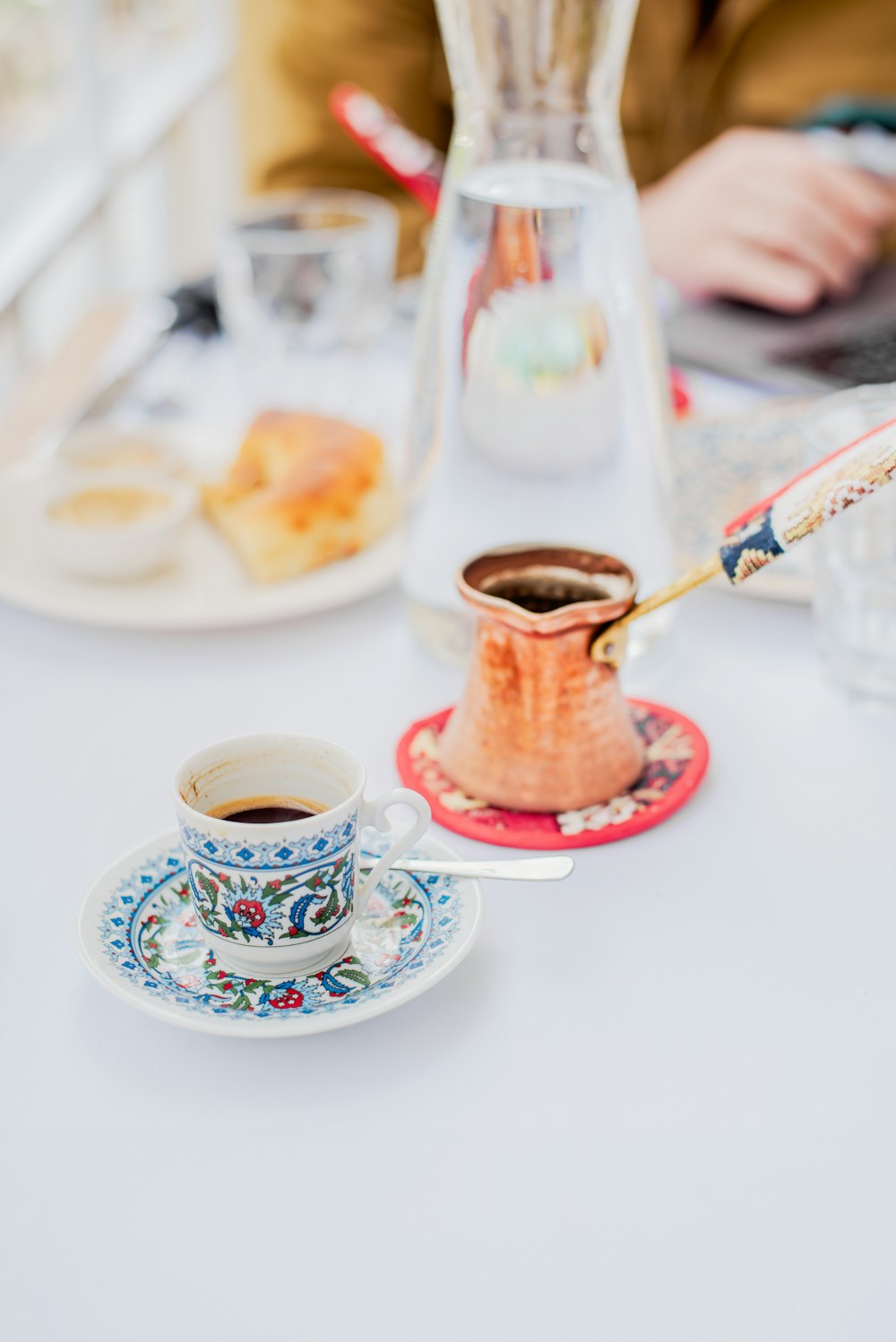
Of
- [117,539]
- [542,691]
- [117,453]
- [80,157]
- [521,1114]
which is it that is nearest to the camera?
[521,1114]

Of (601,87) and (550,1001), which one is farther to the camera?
(601,87)

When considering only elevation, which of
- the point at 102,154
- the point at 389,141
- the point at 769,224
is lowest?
the point at 102,154

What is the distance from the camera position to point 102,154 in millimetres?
2033

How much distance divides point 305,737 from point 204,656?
21 cm

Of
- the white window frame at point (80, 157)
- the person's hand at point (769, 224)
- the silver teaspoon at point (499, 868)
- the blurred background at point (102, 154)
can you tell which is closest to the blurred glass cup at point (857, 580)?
the silver teaspoon at point (499, 868)

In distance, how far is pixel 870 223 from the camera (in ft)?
3.77

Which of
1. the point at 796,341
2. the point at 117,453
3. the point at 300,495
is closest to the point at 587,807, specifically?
the point at 300,495

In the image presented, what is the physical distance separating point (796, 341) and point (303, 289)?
0.38m

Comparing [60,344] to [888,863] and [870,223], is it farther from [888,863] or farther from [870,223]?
[888,863]

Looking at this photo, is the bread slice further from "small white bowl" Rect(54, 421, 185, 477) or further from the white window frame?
the white window frame

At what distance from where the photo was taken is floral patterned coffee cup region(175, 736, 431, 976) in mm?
387

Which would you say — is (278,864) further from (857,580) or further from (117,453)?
(117,453)

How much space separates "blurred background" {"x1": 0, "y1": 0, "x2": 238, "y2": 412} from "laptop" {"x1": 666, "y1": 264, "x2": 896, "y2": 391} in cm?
49

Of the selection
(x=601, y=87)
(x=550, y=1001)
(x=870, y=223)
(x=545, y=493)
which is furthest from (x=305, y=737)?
(x=870, y=223)
